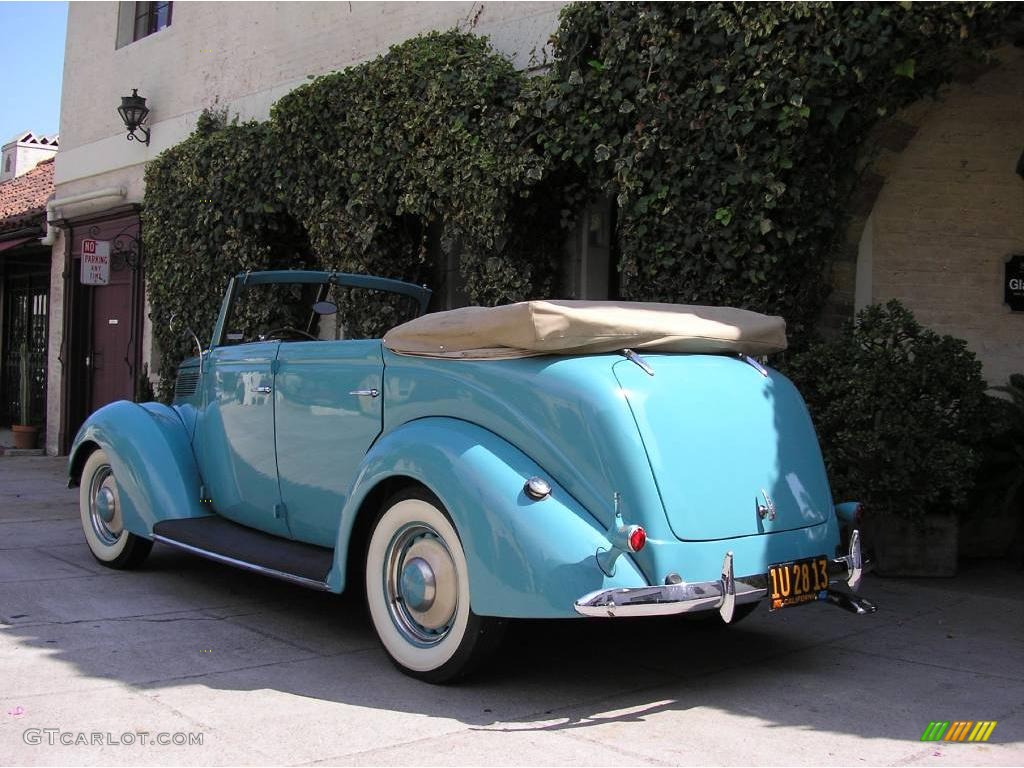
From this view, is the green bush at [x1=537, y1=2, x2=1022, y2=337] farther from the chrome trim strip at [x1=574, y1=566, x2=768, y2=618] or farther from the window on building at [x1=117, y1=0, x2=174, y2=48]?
the window on building at [x1=117, y1=0, x2=174, y2=48]

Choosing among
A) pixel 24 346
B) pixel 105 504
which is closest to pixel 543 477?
pixel 105 504

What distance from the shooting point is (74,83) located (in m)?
13.7

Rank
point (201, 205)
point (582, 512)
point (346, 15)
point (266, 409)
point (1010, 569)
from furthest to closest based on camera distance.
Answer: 1. point (201, 205)
2. point (346, 15)
3. point (1010, 569)
4. point (266, 409)
5. point (582, 512)

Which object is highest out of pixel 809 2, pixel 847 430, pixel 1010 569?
pixel 809 2

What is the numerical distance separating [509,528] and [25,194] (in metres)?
17.2

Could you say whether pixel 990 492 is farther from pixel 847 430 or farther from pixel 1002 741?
pixel 1002 741

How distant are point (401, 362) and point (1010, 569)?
446 cm

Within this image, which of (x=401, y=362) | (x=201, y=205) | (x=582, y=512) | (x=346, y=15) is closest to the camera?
(x=582, y=512)

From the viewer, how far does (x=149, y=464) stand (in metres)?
5.54

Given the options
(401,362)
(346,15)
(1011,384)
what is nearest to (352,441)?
(401,362)

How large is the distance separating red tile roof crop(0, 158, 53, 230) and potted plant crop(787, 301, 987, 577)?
1219cm

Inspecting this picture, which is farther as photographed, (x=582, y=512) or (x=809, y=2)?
(x=809, y=2)

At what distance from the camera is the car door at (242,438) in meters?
5.09

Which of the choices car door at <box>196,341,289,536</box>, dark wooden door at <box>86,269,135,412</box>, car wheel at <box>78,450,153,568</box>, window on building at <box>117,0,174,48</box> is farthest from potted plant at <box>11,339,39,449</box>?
car door at <box>196,341,289,536</box>
